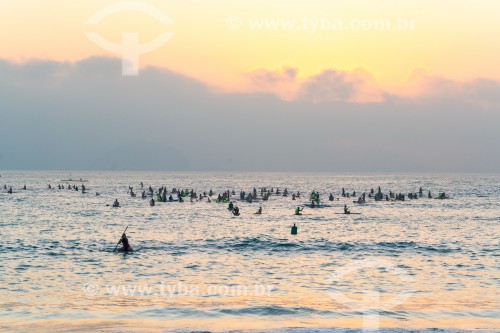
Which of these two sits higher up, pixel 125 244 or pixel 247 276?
pixel 125 244

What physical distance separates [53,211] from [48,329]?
52802 millimetres

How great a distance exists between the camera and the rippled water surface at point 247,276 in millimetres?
19984

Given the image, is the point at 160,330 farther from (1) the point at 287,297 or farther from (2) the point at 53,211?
(2) the point at 53,211

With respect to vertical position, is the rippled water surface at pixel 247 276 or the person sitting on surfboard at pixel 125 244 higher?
the person sitting on surfboard at pixel 125 244

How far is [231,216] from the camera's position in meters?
61.8

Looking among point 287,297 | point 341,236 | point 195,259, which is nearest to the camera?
point 287,297

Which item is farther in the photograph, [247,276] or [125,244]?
[125,244]

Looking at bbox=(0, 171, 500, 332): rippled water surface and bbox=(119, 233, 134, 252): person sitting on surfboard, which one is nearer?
bbox=(0, 171, 500, 332): rippled water surface

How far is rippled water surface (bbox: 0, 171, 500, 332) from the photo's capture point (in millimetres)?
19984

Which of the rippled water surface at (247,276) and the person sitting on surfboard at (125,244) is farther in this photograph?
the person sitting on surfboard at (125,244)

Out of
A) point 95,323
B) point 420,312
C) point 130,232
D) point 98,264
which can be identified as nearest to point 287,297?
point 420,312

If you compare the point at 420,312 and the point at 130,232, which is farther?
the point at 130,232

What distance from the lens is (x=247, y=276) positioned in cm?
2803

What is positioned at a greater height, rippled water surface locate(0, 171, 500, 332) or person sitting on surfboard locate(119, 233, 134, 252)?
person sitting on surfboard locate(119, 233, 134, 252)
